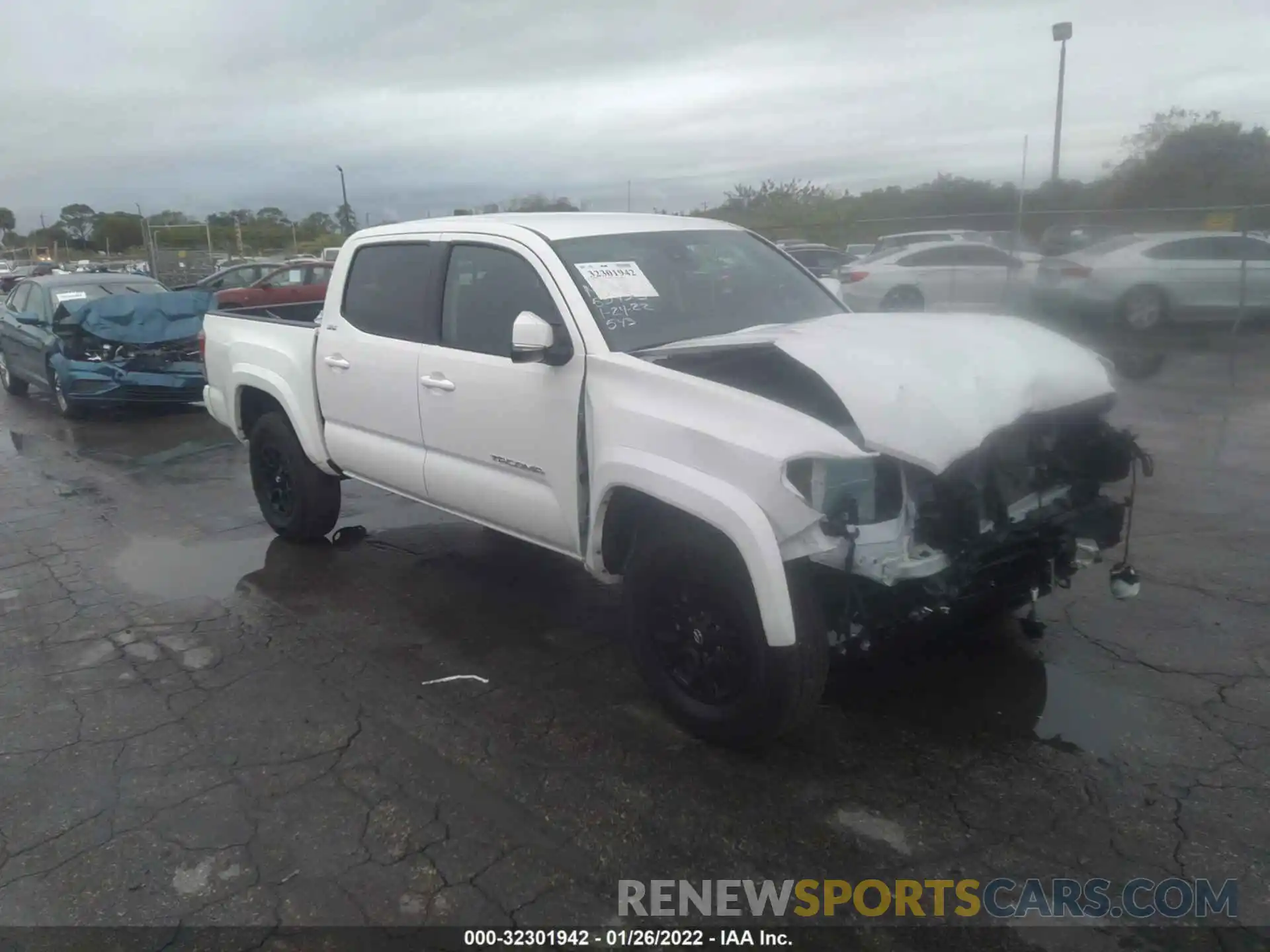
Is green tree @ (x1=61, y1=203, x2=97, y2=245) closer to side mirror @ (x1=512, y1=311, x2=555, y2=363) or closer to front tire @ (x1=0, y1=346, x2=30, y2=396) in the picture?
front tire @ (x1=0, y1=346, x2=30, y2=396)

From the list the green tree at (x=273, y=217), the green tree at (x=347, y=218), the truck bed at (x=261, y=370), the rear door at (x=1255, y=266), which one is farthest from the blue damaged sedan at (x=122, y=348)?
the green tree at (x=273, y=217)

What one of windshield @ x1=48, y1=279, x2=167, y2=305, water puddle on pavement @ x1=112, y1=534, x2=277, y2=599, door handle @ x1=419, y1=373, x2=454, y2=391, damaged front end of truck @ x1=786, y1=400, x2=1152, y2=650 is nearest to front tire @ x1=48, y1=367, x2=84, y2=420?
windshield @ x1=48, y1=279, x2=167, y2=305

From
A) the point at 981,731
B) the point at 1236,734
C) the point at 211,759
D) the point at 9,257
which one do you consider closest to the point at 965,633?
the point at 981,731

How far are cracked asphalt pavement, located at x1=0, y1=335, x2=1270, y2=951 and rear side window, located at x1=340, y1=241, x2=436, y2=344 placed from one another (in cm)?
150

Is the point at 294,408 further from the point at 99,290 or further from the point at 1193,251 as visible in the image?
the point at 1193,251

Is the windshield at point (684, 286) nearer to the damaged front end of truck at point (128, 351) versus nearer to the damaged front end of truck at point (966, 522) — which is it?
the damaged front end of truck at point (966, 522)

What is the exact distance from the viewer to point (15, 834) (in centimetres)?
351

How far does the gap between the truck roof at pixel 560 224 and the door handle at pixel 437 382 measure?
2.41ft

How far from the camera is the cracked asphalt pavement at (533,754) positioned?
317 centimetres

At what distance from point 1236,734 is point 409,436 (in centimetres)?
389

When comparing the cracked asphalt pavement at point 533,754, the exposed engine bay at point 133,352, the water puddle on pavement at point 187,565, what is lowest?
the water puddle on pavement at point 187,565

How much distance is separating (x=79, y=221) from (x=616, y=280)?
8278 cm

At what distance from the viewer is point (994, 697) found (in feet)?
13.8

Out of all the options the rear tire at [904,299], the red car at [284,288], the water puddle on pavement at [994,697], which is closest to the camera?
the water puddle on pavement at [994,697]
